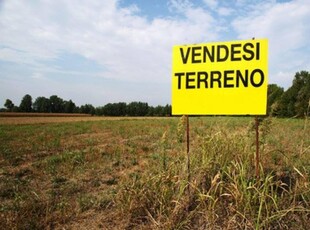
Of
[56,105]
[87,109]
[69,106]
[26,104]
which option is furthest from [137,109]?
[26,104]

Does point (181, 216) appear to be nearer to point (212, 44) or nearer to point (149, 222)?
point (149, 222)

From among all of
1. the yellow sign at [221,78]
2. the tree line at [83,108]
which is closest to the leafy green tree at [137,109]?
the tree line at [83,108]

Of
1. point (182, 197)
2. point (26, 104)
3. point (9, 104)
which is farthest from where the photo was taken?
point (26, 104)

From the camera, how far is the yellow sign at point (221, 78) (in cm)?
299

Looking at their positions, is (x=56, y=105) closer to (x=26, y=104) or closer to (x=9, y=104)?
(x=26, y=104)

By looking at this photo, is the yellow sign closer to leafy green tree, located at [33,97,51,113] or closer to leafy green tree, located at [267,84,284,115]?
leafy green tree, located at [267,84,284,115]

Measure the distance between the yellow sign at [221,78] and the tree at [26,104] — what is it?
306 feet

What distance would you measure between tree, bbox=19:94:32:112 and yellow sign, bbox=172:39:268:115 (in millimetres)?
93177

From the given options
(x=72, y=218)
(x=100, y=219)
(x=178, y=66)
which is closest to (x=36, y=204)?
(x=72, y=218)

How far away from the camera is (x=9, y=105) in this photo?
8188cm

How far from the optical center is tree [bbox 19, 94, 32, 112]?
8694 centimetres

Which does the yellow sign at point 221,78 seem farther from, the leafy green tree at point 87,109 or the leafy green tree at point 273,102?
the leafy green tree at point 87,109

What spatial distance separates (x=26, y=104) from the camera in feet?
291

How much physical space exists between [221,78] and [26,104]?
96.2 meters
